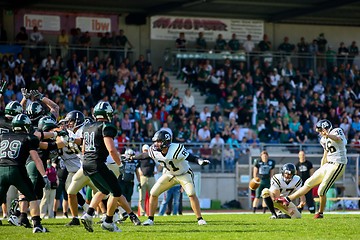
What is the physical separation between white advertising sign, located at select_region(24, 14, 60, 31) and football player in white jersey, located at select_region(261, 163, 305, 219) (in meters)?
15.0

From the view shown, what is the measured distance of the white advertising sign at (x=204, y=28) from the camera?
3269cm

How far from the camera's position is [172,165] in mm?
14812

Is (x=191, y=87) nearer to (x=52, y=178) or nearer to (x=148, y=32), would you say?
(x=148, y=32)

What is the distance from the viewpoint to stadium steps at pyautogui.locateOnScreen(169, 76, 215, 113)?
30227 millimetres

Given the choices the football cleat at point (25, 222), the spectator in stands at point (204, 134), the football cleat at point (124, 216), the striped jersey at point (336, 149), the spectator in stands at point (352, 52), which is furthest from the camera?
the spectator in stands at point (352, 52)

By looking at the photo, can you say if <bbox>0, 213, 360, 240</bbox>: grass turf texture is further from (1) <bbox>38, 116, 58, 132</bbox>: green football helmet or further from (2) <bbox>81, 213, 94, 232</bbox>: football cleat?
(1) <bbox>38, 116, 58, 132</bbox>: green football helmet

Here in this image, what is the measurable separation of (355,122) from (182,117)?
6365 millimetres

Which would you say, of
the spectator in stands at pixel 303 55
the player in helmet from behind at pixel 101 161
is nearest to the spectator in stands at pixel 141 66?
the spectator in stands at pixel 303 55

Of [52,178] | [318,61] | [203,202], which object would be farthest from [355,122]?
[52,178]

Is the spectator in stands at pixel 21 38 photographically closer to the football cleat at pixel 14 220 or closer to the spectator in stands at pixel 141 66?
the spectator in stands at pixel 141 66

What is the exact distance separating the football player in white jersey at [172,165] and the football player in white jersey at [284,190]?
2354 mm

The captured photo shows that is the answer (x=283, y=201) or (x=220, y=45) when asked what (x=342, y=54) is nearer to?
(x=220, y=45)

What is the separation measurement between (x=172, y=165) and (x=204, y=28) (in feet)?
62.3

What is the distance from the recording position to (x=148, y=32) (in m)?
32.5
